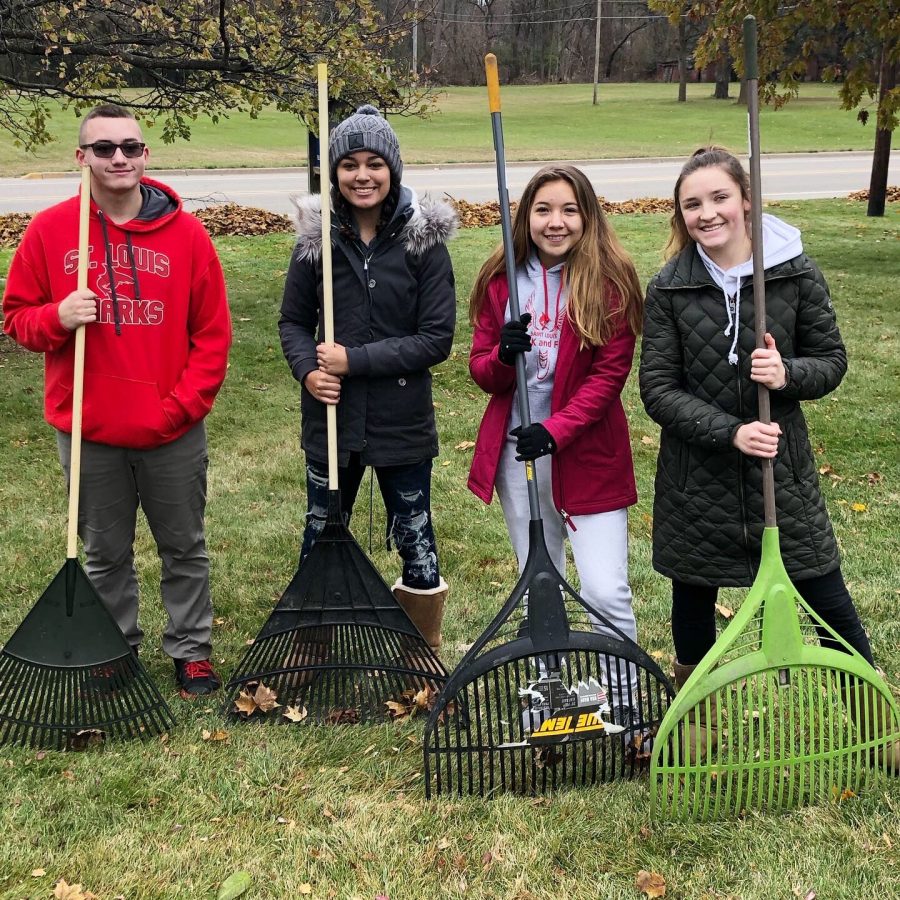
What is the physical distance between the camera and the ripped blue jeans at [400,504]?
3773 millimetres

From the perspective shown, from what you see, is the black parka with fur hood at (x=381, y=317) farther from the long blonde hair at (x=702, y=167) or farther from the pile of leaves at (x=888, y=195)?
the pile of leaves at (x=888, y=195)

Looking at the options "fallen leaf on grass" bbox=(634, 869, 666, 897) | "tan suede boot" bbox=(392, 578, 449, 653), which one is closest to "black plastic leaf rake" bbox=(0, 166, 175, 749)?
"tan suede boot" bbox=(392, 578, 449, 653)

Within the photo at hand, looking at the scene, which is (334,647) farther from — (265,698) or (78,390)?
(78,390)

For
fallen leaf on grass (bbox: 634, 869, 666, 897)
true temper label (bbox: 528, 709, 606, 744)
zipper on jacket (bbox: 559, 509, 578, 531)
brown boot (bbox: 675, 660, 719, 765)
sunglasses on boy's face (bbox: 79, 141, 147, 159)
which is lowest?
fallen leaf on grass (bbox: 634, 869, 666, 897)

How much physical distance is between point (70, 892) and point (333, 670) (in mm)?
1165

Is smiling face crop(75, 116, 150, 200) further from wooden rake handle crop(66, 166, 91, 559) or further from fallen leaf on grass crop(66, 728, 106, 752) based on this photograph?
fallen leaf on grass crop(66, 728, 106, 752)

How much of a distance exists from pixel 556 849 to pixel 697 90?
61.5 meters

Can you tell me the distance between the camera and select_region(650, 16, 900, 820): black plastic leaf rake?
2861 millimetres

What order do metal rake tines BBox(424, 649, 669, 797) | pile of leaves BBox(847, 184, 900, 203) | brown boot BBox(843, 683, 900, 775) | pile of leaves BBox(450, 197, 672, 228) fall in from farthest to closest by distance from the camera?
1. pile of leaves BBox(847, 184, 900, 203)
2. pile of leaves BBox(450, 197, 672, 228)
3. metal rake tines BBox(424, 649, 669, 797)
4. brown boot BBox(843, 683, 900, 775)

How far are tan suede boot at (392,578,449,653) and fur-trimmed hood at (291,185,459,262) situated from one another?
1.35m

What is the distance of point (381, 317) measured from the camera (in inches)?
143

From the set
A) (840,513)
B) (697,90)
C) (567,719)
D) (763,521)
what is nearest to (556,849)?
(567,719)

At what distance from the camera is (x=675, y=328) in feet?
10.3

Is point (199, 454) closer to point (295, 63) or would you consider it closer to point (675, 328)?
point (675, 328)
